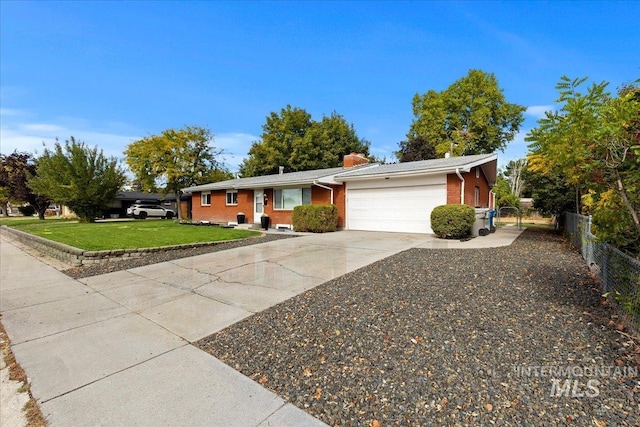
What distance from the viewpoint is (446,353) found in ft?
9.30

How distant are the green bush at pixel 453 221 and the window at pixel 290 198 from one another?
7110 millimetres

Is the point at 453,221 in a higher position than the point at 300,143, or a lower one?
lower

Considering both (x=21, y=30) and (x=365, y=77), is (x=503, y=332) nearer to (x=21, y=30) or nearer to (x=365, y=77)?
(x=21, y=30)

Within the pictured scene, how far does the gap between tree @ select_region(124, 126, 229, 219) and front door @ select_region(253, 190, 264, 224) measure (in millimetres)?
11324

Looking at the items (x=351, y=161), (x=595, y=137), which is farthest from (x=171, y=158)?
(x=595, y=137)

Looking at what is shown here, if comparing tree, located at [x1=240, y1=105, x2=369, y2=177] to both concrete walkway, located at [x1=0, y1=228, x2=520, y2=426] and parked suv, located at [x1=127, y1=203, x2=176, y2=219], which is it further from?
concrete walkway, located at [x1=0, y1=228, x2=520, y2=426]

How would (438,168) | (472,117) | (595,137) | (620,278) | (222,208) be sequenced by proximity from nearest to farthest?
(595,137) < (620,278) < (438,168) < (222,208) < (472,117)

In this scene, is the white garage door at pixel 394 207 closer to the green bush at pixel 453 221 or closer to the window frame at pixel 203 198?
the green bush at pixel 453 221

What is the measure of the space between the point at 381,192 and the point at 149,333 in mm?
11494

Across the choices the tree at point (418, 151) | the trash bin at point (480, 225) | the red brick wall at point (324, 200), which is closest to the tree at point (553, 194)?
the trash bin at point (480, 225)

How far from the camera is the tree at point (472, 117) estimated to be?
3125 cm

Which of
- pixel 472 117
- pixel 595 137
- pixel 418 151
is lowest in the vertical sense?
pixel 595 137

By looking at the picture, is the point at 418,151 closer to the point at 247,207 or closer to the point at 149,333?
the point at 247,207

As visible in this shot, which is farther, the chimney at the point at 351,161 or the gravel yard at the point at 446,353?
the chimney at the point at 351,161
